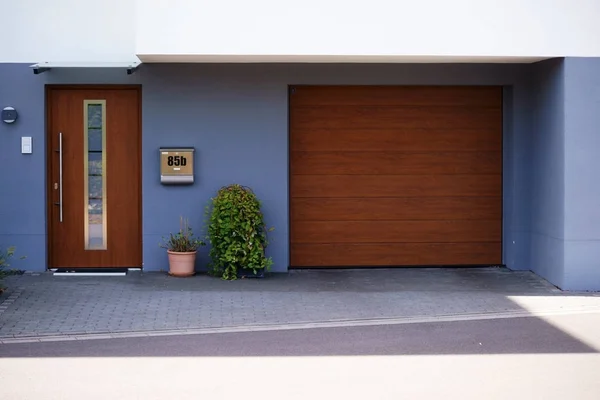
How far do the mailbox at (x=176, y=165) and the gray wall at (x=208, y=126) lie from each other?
0.44ft

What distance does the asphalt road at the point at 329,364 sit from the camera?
7207 mm

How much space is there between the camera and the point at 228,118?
12906 millimetres

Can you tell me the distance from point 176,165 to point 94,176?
114 centimetres

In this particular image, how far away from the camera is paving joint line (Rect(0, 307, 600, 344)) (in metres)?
9.16

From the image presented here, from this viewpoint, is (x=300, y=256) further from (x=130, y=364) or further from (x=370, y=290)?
(x=130, y=364)

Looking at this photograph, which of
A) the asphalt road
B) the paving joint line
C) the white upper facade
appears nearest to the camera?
the asphalt road

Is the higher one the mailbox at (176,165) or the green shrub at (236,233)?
the mailbox at (176,165)

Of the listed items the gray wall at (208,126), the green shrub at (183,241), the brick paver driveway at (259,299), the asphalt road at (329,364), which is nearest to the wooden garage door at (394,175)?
the gray wall at (208,126)

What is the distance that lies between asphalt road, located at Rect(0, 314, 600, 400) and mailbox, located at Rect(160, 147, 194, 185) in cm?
391

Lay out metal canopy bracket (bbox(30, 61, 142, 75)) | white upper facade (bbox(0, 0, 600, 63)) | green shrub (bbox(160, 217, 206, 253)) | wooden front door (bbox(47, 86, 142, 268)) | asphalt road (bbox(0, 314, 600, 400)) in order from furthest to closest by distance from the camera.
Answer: wooden front door (bbox(47, 86, 142, 268)) < green shrub (bbox(160, 217, 206, 253)) < metal canopy bracket (bbox(30, 61, 142, 75)) < white upper facade (bbox(0, 0, 600, 63)) < asphalt road (bbox(0, 314, 600, 400))

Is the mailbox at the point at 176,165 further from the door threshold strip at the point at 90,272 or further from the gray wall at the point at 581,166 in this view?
the gray wall at the point at 581,166

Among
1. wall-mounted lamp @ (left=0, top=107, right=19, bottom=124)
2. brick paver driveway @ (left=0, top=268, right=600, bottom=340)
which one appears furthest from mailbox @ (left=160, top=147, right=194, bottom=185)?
wall-mounted lamp @ (left=0, top=107, right=19, bottom=124)

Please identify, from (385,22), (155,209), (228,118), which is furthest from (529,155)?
(155,209)

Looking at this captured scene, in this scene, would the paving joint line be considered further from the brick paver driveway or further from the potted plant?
the potted plant
